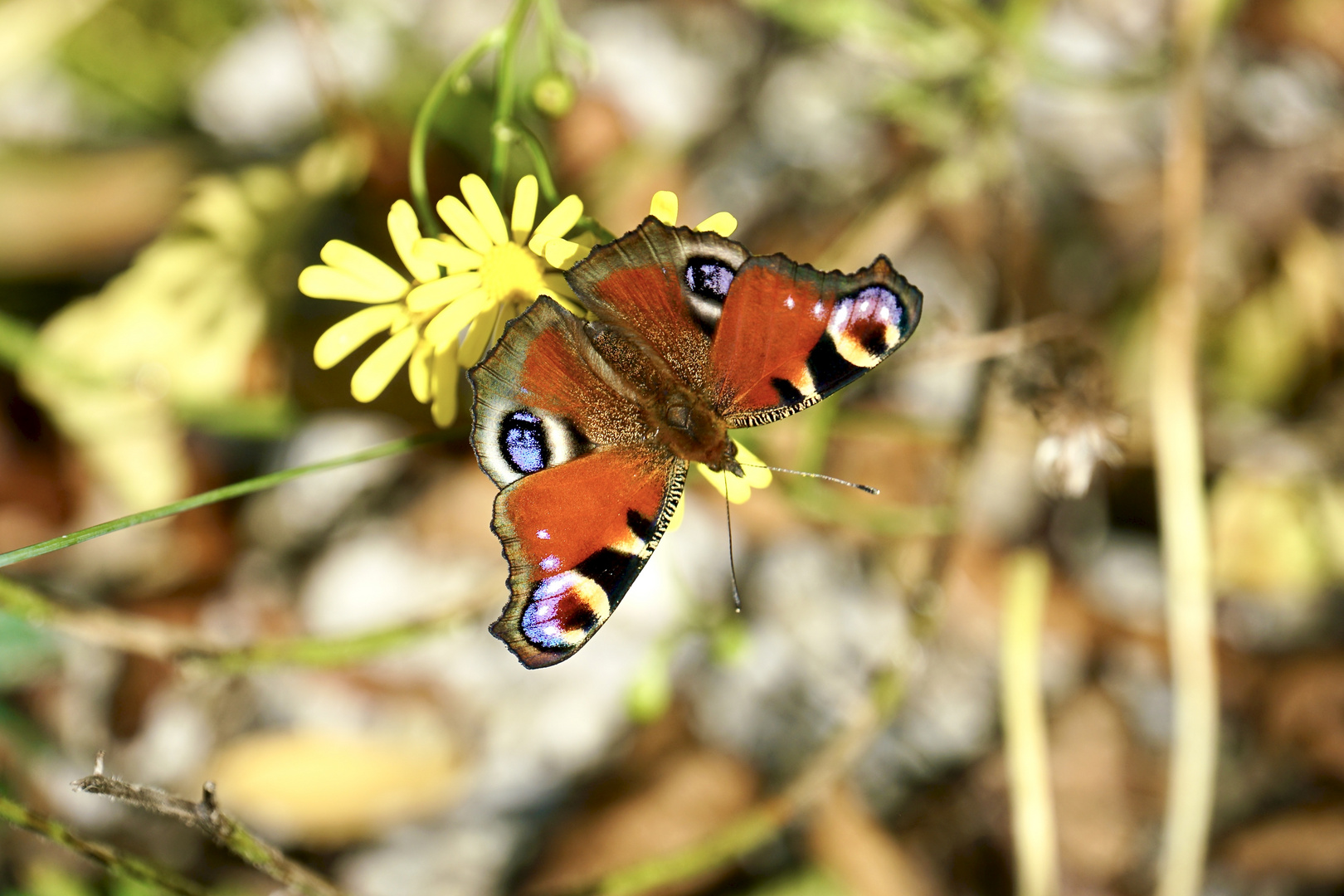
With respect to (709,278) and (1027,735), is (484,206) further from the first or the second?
(1027,735)

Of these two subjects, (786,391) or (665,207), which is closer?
(665,207)

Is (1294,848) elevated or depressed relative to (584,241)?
depressed

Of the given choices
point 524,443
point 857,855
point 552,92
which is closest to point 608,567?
point 524,443

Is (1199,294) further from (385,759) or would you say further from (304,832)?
(304,832)

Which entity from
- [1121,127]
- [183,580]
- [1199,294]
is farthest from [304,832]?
[1121,127]

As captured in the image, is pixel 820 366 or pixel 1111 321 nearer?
pixel 820 366

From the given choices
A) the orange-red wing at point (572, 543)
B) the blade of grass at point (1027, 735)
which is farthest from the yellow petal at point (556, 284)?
the blade of grass at point (1027, 735)

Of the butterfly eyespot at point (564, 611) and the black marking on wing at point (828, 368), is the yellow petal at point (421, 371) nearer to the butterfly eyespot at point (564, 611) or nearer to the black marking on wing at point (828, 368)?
the butterfly eyespot at point (564, 611)

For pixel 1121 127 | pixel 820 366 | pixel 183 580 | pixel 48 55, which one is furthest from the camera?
pixel 1121 127
